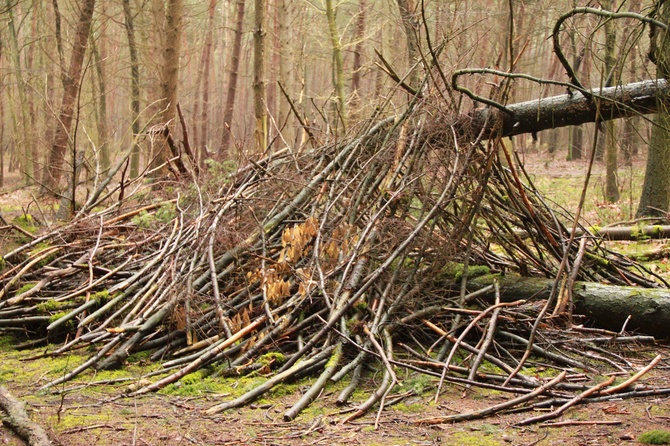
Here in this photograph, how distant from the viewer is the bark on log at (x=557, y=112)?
4551mm

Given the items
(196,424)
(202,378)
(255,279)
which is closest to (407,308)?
(255,279)

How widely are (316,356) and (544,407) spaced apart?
1470 millimetres

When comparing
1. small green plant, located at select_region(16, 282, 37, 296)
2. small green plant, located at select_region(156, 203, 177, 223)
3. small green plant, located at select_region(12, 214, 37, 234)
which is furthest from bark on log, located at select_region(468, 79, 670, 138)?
small green plant, located at select_region(12, 214, 37, 234)

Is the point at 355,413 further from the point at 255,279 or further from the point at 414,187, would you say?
the point at 414,187

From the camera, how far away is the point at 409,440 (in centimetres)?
317

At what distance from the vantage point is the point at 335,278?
475 centimetres

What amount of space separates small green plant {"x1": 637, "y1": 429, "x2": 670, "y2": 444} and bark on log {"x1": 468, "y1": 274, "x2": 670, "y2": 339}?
73.8 inches

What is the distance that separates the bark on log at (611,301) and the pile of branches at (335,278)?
204mm

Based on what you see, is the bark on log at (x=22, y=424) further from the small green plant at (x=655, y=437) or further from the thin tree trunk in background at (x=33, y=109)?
the thin tree trunk in background at (x=33, y=109)

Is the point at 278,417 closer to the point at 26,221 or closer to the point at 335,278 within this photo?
the point at 335,278

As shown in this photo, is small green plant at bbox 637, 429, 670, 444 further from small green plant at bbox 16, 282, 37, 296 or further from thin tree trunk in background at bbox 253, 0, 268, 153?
thin tree trunk in background at bbox 253, 0, 268, 153

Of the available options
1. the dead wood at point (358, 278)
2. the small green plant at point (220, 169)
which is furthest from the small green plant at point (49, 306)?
the small green plant at point (220, 169)

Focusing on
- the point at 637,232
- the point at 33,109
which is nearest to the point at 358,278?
the point at 637,232

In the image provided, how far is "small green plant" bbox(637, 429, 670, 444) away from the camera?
2988 millimetres
